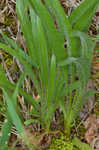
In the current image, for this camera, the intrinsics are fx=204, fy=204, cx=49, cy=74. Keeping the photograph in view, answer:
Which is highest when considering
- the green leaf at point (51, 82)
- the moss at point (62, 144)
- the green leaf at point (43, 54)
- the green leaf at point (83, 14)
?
the green leaf at point (83, 14)

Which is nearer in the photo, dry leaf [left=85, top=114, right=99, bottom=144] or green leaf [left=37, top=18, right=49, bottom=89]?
green leaf [left=37, top=18, right=49, bottom=89]

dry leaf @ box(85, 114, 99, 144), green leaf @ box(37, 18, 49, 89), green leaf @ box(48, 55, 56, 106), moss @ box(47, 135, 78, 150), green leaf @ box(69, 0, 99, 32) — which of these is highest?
green leaf @ box(69, 0, 99, 32)

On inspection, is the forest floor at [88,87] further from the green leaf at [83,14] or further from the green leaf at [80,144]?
the green leaf at [83,14]

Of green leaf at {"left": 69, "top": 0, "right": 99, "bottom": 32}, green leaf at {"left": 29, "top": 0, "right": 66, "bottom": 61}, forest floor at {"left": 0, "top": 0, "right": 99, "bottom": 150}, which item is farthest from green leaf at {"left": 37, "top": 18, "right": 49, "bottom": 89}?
forest floor at {"left": 0, "top": 0, "right": 99, "bottom": 150}

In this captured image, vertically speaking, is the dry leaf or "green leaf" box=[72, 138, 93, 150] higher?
the dry leaf

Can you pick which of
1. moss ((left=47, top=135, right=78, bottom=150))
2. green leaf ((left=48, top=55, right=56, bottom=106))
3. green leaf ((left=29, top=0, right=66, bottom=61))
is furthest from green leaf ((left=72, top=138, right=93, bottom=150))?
green leaf ((left=29, top=0, right=66, bottom=61))

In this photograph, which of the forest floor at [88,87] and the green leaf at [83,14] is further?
the forest floor at [88,87]

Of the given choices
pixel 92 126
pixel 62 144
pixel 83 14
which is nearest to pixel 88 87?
pixel 92 126

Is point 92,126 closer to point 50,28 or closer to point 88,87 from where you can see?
point 88,87

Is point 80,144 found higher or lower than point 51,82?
lower

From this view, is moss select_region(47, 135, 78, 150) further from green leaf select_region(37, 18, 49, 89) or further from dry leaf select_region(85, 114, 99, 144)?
green leaf select_region(37, 18, 49, 89)

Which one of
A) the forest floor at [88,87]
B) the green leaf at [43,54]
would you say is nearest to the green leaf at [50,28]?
the green leaf at [43,54]

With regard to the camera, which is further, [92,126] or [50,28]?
[92,126]
